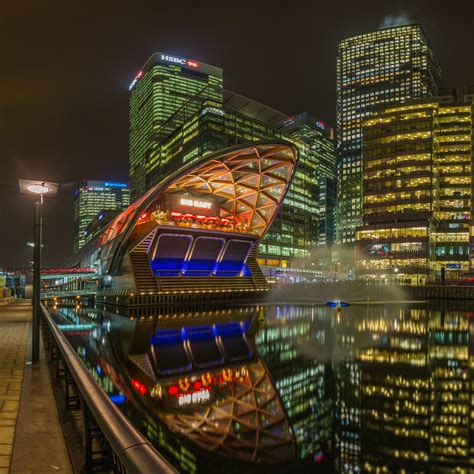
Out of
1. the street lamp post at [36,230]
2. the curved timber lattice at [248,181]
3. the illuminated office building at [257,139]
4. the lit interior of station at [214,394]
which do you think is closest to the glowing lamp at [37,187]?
the street lamp post at [36,230]

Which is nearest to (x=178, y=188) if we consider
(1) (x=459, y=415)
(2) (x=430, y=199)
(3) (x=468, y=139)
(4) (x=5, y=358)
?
(4) (x=5, y=358)

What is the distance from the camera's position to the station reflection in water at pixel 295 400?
26.4 feet

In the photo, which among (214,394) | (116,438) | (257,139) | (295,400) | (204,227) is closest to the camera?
(116,438)

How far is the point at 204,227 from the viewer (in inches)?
2473

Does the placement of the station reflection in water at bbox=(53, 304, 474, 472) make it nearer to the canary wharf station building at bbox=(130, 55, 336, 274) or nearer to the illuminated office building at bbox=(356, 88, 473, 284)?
the canary wharf station building at bbox=(130, 55, 336, 274)

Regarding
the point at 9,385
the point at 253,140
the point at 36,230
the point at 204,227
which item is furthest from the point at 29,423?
the point at 253,140

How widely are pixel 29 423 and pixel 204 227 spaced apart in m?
55.8

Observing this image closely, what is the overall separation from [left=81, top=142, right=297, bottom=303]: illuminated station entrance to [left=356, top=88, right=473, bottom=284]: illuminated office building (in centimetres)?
6355

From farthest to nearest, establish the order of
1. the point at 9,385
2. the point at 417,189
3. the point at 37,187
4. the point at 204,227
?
1. the point at 417,189
2. the point at 204,227
3. the point at 37,187
4. the point at 9,385

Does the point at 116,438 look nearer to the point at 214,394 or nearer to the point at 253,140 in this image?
the point at 214,394

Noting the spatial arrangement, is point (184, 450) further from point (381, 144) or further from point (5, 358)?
point (381, 144)

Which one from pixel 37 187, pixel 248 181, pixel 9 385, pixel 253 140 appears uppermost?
pixel 253 140

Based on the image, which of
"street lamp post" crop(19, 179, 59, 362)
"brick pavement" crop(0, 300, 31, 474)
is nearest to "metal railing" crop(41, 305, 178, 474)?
"brick pavement" crop(0, 300, 31, 474)

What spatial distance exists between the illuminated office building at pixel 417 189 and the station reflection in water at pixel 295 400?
109769mm
